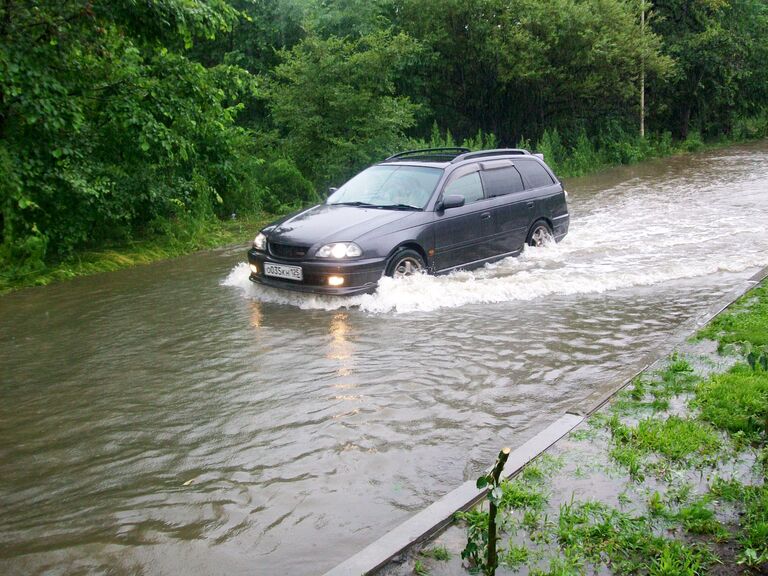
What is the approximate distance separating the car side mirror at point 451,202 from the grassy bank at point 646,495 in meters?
4.16

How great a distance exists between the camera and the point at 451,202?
30.4 feet

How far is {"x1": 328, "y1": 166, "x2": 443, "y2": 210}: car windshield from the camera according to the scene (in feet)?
31.2

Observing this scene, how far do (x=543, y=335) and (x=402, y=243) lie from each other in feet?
7.44

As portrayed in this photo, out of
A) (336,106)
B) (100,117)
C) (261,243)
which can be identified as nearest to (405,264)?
(261,243)

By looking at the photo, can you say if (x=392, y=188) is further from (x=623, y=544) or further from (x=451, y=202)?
(x=623, y=544)

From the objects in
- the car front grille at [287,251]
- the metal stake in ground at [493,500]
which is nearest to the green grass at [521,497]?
the metal stake in ground at [493,500]

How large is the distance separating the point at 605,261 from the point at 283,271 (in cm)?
495

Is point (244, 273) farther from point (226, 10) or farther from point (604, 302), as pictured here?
point (604, 302)

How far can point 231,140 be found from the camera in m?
13.4

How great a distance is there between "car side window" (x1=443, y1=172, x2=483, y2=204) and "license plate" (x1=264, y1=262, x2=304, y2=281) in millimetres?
2312

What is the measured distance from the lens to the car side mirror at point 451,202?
364 inches

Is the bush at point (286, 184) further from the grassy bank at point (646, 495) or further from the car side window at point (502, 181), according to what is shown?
the grassy bank at point (646, 495)

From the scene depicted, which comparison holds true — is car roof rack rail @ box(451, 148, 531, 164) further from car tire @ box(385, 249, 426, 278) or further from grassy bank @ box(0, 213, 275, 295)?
grassy bank @ box(0, 213, 275, 295)

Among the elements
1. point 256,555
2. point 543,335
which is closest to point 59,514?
point 256,555
